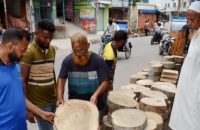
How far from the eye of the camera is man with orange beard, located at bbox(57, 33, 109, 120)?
287 centimetres

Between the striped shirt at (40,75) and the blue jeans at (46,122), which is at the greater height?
the striped shirt at (40,75)

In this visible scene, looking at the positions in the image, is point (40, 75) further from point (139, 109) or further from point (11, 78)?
point (139, 109)

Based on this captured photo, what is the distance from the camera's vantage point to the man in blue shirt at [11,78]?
216cm

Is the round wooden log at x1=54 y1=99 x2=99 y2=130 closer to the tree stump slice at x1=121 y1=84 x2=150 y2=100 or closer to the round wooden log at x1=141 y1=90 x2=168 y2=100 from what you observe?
the round wooden log at x1=141 y1=90 x2=168 y2=100

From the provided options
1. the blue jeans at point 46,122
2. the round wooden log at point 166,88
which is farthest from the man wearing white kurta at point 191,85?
the round wooden log at point 166,88

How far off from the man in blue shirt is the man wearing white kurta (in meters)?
1.41

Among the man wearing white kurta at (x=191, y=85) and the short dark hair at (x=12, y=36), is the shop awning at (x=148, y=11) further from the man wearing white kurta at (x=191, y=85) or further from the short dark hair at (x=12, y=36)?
the short dark hair at (x=12, y=36)

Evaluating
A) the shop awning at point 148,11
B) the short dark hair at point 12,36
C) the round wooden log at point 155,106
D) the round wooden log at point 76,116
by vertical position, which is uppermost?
the shop awning at point 148,11

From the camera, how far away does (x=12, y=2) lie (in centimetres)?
2147

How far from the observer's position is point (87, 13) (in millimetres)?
26125

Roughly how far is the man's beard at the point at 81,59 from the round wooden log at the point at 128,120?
2.29 ft

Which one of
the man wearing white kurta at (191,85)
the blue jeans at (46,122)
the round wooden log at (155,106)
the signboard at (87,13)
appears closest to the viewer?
the man wearing white kurta at (191,85)

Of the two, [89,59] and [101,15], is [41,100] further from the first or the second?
[101,15]

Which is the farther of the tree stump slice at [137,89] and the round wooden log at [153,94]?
the tree stump slice at [137,89]
